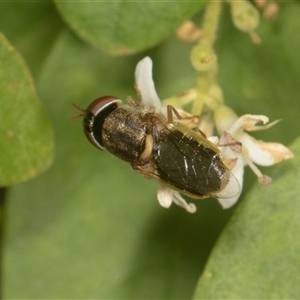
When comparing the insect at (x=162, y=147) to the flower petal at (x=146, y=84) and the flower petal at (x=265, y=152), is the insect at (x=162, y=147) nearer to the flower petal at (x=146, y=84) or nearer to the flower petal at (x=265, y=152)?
the flower petal at (x=146, y=84)

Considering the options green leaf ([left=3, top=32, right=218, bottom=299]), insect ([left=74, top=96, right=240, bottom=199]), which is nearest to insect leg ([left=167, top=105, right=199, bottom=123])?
insect ([left=74, top=96, right=240, bottom=199])

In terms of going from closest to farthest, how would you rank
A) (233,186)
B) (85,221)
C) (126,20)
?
(233,186) < (126,20) < (85,221)

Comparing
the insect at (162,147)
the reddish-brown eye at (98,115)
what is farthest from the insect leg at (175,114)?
the reddish-brown eye at (98,115)

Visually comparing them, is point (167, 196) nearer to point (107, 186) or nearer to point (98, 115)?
point (98, 115)

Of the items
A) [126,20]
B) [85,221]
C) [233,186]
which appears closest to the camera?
[233,186]

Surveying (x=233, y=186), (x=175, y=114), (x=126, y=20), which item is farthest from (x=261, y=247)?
(x=126, y=20)

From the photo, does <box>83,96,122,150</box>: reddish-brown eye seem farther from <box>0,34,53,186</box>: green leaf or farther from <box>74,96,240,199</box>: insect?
<box>0,34,53,186</box>: green leaf

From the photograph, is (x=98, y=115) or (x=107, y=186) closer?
(x=98, y=115)
